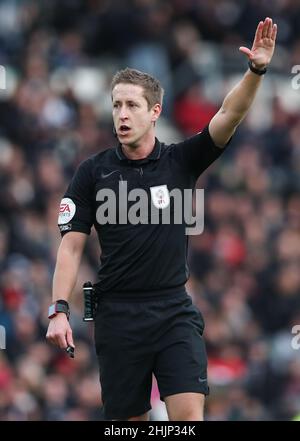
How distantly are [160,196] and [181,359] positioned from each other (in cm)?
93

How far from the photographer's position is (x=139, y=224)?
7766 millimetres

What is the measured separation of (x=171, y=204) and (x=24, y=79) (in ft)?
30.2

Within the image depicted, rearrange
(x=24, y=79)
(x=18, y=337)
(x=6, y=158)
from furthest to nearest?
1. (x=24, y=79)
2. (x=6, y=158)
3. (x=18, y=337)

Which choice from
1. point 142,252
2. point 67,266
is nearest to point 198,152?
point 142,252

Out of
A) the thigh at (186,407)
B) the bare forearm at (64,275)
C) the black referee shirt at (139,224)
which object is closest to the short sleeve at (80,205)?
the black referee shirt at (139,224)

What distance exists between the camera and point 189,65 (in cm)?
1819

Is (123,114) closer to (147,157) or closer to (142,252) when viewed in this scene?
(147,157)

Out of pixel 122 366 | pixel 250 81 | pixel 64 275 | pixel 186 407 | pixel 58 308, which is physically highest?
pixel 250 81

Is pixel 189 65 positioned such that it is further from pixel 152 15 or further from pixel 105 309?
pixel 105 309

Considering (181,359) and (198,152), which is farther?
(198,152)

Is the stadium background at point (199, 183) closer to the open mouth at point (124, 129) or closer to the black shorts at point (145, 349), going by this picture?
the black shorts at point (145, 349)

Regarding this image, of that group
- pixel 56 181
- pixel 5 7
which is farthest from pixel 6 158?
pixel 5 7

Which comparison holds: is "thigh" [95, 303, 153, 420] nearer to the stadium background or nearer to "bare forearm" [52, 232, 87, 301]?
"bare forearm" [52, 232, 87, 301]

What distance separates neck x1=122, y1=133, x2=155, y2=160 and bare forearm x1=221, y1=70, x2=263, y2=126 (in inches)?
20.0
